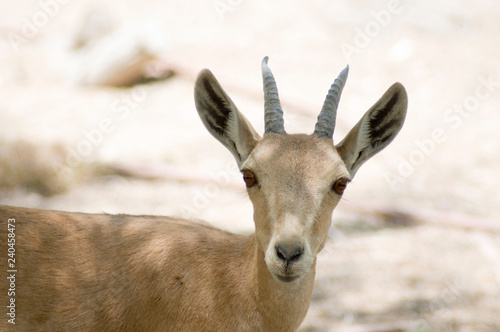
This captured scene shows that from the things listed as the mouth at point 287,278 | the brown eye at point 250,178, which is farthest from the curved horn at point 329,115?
the mouth at point 287,278

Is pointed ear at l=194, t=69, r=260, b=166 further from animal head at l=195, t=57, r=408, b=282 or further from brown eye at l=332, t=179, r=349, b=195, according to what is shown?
brown eye at l=332, t=179, r=349, b=195

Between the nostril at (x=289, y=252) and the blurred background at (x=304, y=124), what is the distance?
3412 mm

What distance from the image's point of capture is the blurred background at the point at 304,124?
809cm

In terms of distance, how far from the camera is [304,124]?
38.1ft

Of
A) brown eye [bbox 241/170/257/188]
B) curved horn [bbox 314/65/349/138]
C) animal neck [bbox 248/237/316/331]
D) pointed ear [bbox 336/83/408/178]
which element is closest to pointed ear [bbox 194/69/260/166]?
brown eye [bbox 241/170/257/188]

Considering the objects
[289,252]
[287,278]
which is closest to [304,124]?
[287,278]

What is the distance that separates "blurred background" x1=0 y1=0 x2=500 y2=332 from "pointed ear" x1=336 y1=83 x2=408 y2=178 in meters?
2.95

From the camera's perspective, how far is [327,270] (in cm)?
815

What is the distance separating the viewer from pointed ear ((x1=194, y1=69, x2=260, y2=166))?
4629mm

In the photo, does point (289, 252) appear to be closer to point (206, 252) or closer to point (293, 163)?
point (293, 163)

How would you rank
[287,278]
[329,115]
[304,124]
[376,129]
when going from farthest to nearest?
[304,124] < [376,129] < [329,115] < [287,278]

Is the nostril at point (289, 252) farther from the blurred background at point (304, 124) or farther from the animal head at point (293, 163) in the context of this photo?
the blurred background at point (304, 124)

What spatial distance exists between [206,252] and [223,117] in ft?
3.54

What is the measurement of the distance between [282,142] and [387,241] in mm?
4901
